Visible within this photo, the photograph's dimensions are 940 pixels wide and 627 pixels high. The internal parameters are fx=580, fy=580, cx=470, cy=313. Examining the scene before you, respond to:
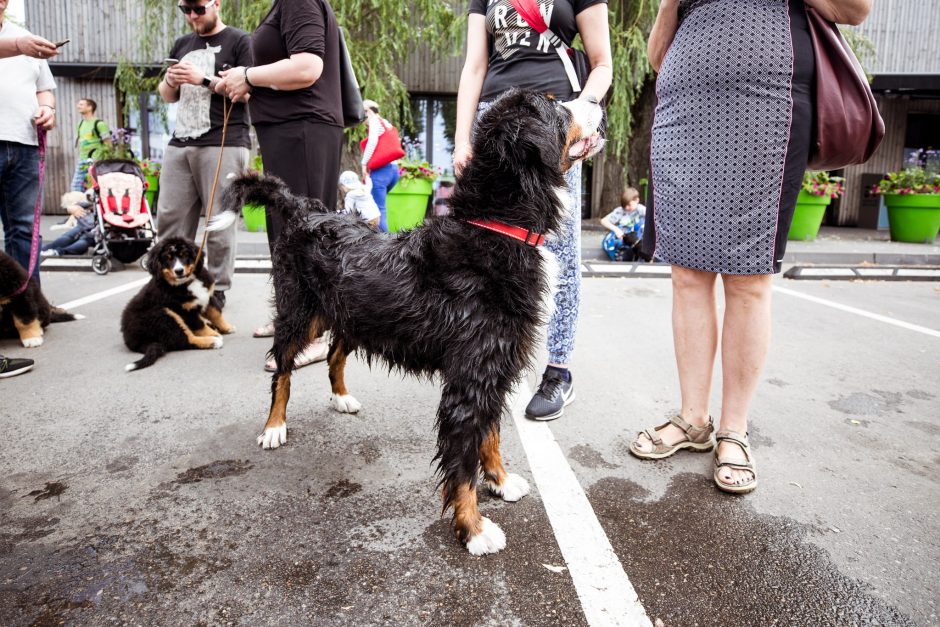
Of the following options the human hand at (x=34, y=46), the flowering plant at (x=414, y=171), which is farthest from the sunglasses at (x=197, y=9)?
the flowering plant at (x=414, y=171)

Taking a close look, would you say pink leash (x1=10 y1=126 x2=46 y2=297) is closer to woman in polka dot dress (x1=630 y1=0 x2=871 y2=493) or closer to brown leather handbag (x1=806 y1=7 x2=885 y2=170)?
woman in polka dot dress (x1=630 y1=0 x2=871 y2=493)

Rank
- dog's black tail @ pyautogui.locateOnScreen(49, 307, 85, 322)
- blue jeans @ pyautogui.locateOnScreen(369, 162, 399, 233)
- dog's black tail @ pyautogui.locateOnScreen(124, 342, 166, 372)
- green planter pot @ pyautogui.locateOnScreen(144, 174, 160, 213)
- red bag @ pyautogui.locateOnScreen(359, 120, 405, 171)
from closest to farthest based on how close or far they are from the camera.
→ dog's black tail @ pyautogui.locateOnScreen(124, 342, 166, 372) → dog's black tail @ pyautogui.locateOnScreen(49, 307, 85, 322) → red bag @ pyautogui.locateOnScreen(359, 120, 405, 171) → blue jeans @ pyautogui.locateOnScreen(369, 162, 399, 233) → green planter pot @ pyautogui.locateOnScreen(144, 174, 160, 213)

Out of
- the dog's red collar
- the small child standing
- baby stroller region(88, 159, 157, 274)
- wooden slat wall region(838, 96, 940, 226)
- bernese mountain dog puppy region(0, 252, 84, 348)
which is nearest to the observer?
the dog's red collar

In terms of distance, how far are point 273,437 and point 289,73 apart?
2040mm

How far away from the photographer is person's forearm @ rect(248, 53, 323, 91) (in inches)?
130

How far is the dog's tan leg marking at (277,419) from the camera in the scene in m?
2.74

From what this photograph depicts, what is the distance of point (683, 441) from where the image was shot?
274 cm

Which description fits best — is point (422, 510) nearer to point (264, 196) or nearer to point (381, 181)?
point (264, 196)

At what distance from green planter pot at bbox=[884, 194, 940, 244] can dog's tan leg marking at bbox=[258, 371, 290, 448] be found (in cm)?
1375

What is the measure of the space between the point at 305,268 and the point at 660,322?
379 centimetres

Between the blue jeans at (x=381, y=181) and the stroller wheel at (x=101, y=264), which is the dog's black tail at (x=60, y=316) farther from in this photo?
the blue jeans at (x=381, y=181)

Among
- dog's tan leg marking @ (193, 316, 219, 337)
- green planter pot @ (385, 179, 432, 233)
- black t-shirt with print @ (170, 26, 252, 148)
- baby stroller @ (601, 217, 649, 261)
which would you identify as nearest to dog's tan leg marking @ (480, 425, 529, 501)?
dog's tan leg marking @ (193, 316, 219, 337)

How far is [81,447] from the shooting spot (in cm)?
270

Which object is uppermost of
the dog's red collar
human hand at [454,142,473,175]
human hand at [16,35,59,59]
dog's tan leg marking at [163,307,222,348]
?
human hand at [16,35,59,59]
